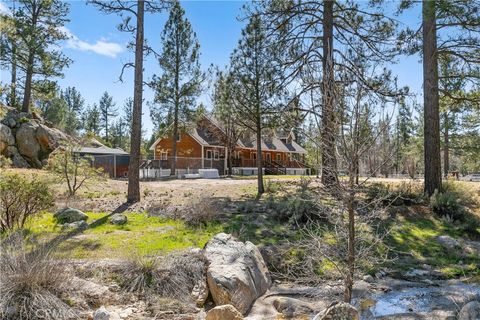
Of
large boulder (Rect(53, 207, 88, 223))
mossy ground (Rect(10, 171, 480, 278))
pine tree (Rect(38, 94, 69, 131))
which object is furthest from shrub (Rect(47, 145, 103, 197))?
pine tree (Rect(38, 94, 69, 131))

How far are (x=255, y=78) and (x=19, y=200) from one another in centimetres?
953

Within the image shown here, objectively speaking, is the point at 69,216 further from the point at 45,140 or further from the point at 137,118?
the point at 45,140

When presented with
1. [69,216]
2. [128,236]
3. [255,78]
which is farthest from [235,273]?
[255,78]

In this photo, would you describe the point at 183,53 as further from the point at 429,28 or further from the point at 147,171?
the point at 429,28

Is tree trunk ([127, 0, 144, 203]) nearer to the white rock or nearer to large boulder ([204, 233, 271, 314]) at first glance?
large boulder ([204, 233, 271, 314])

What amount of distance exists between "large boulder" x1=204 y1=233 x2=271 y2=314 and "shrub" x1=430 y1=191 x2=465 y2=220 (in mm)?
6925

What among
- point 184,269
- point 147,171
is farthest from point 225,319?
point 147,171

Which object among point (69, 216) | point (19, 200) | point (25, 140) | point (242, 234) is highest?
point (25, 140)

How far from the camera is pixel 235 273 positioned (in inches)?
211

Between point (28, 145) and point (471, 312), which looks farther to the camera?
point (28, 145)

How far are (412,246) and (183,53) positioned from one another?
2225cm

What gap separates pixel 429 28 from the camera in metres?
11.6

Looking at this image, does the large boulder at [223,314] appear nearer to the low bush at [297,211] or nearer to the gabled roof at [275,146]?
the low bush at [297,211]

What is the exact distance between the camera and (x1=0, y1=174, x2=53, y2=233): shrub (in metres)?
6.50
